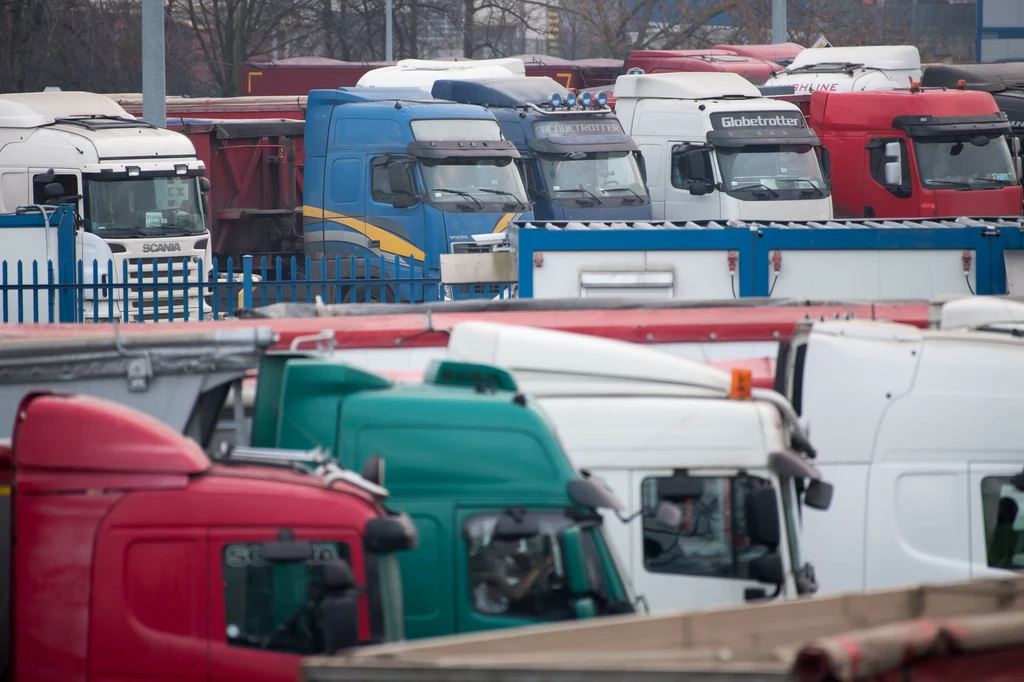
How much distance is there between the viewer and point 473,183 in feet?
56.0

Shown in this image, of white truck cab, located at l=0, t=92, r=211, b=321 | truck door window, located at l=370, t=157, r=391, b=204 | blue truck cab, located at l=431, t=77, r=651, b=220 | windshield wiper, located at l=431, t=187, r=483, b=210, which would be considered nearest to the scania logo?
white truck cab, located at l=0, t=92, r=211, b=321

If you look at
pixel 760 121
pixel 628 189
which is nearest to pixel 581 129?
pixel 628 189

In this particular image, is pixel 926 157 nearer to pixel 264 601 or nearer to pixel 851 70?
pixel 851 70

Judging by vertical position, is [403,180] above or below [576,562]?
above

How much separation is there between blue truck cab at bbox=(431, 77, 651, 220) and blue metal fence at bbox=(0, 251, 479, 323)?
300 centimetres

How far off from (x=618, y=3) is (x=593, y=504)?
1638 inches

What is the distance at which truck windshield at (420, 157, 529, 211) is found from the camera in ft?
54.7

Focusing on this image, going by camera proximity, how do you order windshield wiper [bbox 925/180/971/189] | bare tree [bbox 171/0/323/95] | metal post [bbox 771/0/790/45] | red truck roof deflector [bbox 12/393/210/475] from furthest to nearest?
bare tree [bbox 171/0/323/95], metal post [bbox 771/0/790/45], windshield wiper [bbox 925/180/971/189], red truck roof deflector [bbox 12/393/210/475]

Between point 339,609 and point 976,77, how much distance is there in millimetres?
21510

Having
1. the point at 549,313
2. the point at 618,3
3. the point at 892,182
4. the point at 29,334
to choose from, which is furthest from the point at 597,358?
the point at 618,3

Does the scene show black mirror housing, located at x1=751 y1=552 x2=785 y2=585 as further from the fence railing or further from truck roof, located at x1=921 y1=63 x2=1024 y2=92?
truck roof, located at x1=921 y1=63 x2=1024 y2=92

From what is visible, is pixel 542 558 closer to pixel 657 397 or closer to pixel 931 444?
pixel 657 397

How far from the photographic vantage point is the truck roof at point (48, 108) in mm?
16422

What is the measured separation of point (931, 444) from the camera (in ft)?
19.8
